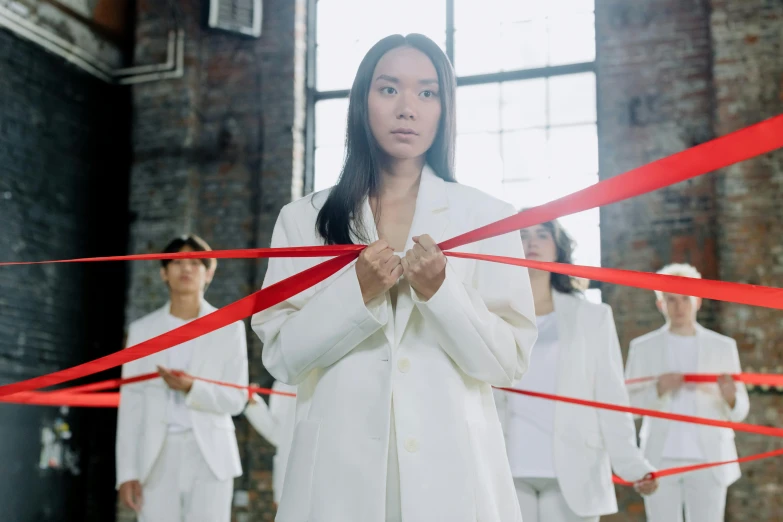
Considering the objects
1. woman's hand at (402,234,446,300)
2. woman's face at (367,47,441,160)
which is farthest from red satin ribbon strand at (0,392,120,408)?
woman's hand at (402,234,446,300)

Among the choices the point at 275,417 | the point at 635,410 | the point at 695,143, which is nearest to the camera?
the point at 635,410

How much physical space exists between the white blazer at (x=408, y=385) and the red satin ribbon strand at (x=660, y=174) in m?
0.10

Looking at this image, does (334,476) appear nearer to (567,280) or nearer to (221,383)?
(567,280)

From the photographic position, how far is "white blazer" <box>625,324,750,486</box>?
15.4 feet

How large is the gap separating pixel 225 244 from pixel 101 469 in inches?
83.5

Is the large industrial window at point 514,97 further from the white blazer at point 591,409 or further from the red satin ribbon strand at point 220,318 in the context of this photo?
the red satin ribbon strand at point 220,318

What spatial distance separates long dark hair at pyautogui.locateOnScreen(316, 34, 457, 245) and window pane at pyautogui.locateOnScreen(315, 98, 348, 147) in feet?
20.1

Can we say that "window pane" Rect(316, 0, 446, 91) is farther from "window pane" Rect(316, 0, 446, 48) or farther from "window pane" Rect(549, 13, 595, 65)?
"window pane" Rect(549, 13, 595, 65)

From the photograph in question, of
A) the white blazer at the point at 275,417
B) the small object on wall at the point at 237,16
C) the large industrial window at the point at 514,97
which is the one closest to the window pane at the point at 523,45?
the large industrial window at the point at 514,97

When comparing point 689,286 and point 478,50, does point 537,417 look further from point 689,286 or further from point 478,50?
point 478,50

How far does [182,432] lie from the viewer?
13.5 ft

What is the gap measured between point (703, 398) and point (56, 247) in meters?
5.01

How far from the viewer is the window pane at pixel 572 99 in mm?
7465

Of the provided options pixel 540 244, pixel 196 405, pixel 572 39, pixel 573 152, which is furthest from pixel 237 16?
pixel 540 244
